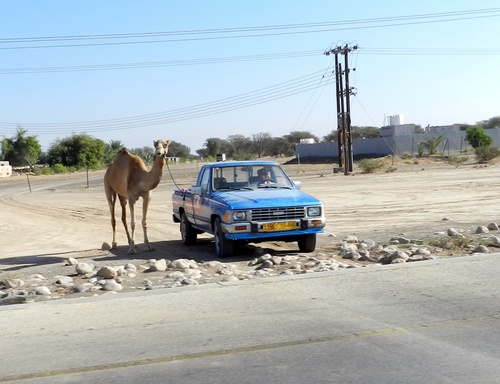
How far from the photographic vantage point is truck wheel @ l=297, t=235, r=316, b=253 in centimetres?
1451

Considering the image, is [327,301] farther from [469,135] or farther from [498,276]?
[469,135]

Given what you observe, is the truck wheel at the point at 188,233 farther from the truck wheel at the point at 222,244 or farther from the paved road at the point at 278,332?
the paved road at the point at 278,332

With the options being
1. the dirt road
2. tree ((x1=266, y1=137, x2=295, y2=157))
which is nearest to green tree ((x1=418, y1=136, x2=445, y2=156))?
the dirt road

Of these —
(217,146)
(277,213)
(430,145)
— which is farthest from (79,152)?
(277,213)

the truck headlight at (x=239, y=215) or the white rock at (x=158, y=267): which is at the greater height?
the truck headlight at (x=239, y=215)

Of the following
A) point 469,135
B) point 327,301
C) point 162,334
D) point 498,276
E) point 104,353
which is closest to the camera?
point 104,353

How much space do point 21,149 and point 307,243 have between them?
340 feet

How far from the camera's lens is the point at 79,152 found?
9956 centimetres

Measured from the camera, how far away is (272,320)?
8164mm

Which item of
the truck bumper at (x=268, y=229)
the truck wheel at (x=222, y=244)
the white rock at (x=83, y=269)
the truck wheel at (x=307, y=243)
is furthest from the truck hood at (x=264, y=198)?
the white rock at (x=83, y=269)

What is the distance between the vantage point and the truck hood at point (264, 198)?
13984mm

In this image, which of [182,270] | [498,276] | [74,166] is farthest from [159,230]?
[74,166]

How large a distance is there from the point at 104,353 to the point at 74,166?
94050 mm

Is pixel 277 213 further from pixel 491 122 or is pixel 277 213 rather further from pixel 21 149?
pixel 491 122
